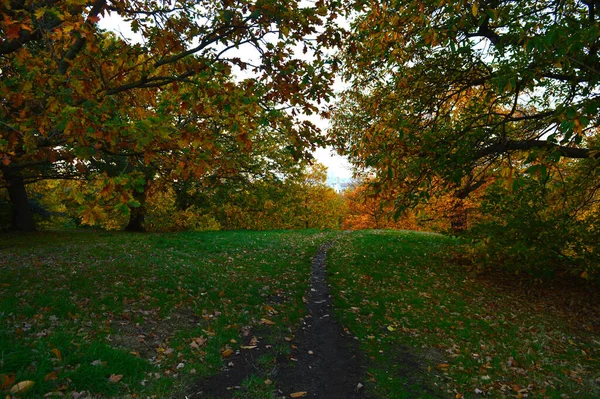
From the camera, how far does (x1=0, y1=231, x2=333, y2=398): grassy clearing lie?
462 cm

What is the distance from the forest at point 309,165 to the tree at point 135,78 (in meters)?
0.05

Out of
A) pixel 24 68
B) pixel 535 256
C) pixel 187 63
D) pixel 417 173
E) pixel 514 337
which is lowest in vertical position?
pixel 514 337

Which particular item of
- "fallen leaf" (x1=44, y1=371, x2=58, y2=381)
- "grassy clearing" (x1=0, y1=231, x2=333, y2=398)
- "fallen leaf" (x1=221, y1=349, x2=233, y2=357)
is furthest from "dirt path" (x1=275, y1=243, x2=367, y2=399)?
"fallen leaf" (x1=44, y1=371, x2=58, y2=381)

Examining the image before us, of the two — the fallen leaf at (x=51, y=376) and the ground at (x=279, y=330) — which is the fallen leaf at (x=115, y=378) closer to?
the ground at (x=279, y=330)

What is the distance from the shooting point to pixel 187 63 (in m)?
7.22

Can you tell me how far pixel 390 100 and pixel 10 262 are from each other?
1230 centimetres

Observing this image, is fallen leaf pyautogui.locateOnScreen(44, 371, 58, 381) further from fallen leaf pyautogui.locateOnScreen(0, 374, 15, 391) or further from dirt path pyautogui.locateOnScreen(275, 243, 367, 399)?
dirt path pyautogui.locateOnScreen(275, 243, 367, 399)

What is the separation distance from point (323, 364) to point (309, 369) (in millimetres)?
329

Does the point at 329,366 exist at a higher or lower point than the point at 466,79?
lower

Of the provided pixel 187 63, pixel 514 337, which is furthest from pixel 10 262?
pixel 514 337

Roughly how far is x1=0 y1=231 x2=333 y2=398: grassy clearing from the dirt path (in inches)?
20.4

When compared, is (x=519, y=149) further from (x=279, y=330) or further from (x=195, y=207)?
(x=195, y=207)

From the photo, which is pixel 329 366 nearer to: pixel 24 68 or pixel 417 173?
pixel 417 173

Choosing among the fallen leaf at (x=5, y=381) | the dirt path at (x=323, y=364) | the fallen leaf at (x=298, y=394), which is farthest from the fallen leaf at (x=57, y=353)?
the fallen leaf at (x=298, y=394)
